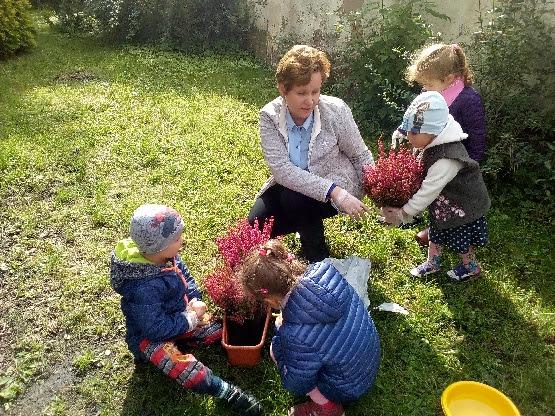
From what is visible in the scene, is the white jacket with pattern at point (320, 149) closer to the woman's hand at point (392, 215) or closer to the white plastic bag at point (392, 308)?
the woman's hand at point (392, 215)

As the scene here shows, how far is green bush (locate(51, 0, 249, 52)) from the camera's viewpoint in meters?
8.40

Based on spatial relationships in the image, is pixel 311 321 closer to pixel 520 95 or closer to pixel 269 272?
pixel 269 272

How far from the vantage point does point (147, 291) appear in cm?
267

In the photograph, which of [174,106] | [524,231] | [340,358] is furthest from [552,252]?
[174,106]

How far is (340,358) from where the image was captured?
2447 millimetres

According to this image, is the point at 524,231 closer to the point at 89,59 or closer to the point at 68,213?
the point at 68,213

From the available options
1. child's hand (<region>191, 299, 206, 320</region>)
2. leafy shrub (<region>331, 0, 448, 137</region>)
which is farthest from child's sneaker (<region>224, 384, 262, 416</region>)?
leafy shrub (<region>331, 0, 448, 137</region>)

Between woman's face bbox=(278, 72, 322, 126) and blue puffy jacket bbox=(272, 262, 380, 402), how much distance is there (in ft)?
3.82

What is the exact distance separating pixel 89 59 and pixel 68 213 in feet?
15.2

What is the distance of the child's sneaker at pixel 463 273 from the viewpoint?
3.64m

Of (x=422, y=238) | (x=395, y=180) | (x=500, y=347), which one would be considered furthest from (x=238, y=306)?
(x=422, y=238)

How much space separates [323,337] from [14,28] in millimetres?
8233

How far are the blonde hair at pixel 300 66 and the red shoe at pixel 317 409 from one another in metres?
1.88

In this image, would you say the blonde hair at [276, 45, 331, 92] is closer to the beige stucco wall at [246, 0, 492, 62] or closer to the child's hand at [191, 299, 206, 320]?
the child's hand at [191, 299, 206, 320]
